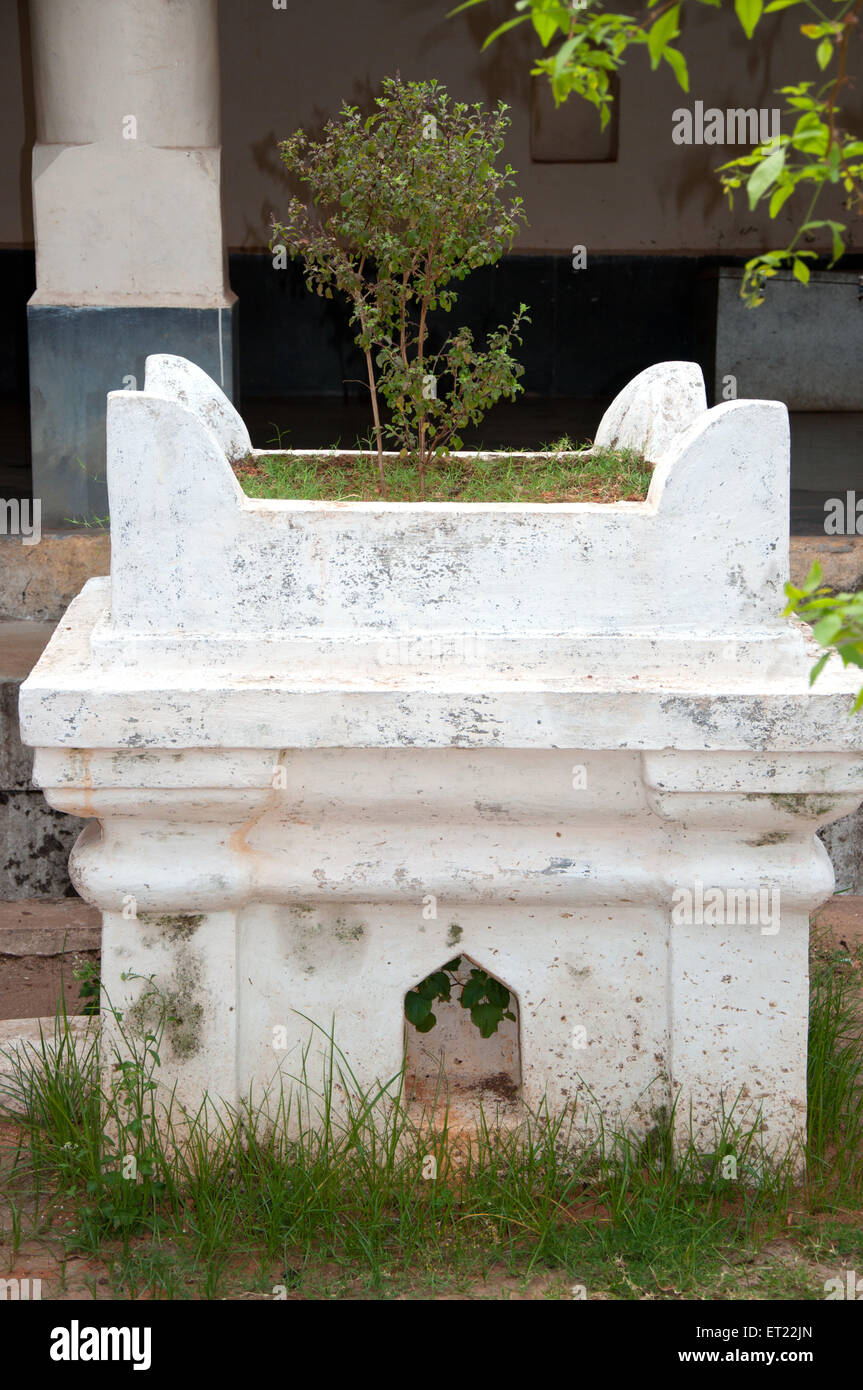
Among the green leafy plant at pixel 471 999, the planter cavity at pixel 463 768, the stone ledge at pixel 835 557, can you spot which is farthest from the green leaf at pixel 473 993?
the stone ledge at pixel 835 557

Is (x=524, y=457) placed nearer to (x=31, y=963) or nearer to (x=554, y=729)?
(x=554, y=729)

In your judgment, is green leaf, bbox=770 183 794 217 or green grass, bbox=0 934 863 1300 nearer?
green leaf, bbox=770 183 794 217

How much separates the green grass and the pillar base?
3.15 meters

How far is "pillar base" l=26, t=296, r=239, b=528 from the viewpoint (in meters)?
5.51

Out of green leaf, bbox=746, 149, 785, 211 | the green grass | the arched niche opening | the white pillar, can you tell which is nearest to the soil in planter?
the arched niche opening

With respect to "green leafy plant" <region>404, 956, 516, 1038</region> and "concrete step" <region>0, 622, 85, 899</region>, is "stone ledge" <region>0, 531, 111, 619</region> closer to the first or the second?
"concrete step" <region>0, 622, 85, 899</region>

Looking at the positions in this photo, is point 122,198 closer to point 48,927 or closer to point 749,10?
point 48,927

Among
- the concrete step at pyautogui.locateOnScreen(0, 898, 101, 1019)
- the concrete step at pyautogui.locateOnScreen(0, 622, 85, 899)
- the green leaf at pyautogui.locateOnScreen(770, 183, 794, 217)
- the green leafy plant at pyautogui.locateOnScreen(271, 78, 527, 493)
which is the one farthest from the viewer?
the concrete step at pyautogui.locateOnScreen(0, 622, 85, 899)

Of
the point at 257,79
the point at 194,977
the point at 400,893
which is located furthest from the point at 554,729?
the point at 257,79

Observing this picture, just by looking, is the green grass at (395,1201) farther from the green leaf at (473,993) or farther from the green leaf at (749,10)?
the green leaf at (749,10)

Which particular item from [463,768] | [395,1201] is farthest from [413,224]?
[395,1201]

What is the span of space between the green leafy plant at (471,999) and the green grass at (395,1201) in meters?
0.14

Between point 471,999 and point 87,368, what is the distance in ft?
11.2

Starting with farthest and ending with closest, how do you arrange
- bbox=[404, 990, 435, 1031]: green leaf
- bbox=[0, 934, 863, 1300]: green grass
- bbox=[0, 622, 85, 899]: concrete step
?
bbox=[0, 622, 85, 899]: concrete step → bbox=[404, 990, 435, 1031]: green leaf → bbox=[0, 934, 863, 1300]: green grass
